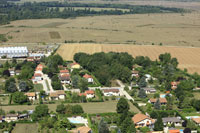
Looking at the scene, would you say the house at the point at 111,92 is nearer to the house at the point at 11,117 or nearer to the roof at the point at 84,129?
the roof at the point at 84,129

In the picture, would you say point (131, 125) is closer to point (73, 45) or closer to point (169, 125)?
point (169, 125)

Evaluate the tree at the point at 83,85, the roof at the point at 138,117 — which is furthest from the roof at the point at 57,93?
the roof at the point at 138,117

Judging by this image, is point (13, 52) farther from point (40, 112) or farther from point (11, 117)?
point (40, 112)

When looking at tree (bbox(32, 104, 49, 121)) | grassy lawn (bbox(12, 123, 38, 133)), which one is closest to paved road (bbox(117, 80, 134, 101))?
tree (bbox(32, 104, 49, 121))

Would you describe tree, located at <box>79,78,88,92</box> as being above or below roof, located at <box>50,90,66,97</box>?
above

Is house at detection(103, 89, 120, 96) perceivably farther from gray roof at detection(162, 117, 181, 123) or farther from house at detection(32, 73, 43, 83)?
house at detection(32, 73, 43, 83)

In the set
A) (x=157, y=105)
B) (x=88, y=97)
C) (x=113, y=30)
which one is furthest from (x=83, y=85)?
(x=113, y=30)

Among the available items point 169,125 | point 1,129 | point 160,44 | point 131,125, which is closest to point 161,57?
point 160,44
